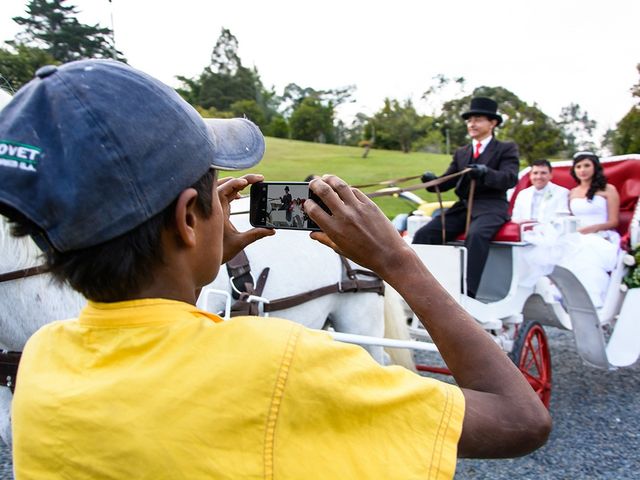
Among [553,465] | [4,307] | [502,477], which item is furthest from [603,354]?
[4,307]

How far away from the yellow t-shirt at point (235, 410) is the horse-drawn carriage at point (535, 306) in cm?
291

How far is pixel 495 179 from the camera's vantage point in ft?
12.5

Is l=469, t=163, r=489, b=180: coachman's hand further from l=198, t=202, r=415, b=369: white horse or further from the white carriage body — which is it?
l=198, t=202, r=415, b=369: white horse

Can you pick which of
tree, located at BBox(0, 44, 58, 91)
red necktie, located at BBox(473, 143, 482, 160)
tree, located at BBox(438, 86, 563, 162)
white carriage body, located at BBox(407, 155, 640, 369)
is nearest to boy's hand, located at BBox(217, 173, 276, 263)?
tree, located at BBox(0, 44, 58, 91)

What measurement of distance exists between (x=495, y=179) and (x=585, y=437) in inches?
73.5

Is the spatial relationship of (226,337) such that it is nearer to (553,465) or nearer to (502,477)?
(502,477)

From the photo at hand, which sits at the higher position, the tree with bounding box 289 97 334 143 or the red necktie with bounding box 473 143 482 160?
the tree with bounding box 289 97 334 143

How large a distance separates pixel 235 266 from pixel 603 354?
2.93m

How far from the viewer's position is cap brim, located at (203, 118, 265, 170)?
0.80 metres

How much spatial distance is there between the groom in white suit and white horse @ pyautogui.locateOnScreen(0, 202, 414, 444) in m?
2.53

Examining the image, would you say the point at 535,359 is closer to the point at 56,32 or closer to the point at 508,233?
the point at 508,233

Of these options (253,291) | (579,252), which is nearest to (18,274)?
(253,291)

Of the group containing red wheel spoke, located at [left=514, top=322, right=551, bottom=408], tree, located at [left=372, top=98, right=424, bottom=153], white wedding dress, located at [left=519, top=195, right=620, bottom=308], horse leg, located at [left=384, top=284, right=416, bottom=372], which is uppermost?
tree, located at [left=372, top=98, right=424, bottom=153]

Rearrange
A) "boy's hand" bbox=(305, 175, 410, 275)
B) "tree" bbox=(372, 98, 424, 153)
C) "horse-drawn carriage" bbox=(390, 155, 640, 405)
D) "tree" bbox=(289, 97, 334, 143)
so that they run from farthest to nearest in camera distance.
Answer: "tree" bbox=(289, 97, 334, 143), "tree" bbox=(372, 98, 424, 153), "horse-drawn carriage" bbox=(390, 155, 640, 405), "boy's hand" bbox=(305, 175, 410, 275)
